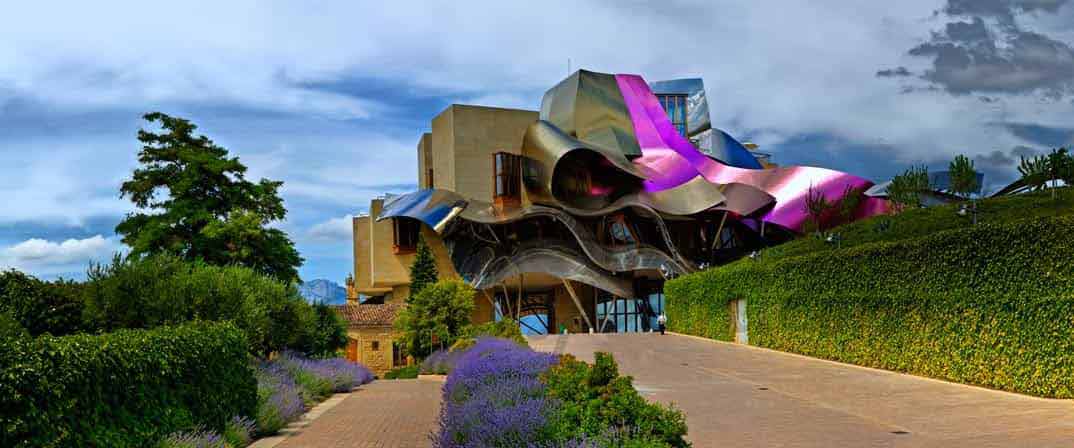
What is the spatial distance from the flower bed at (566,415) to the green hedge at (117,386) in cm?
315

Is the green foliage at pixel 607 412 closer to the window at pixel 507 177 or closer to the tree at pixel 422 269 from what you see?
the tree at pixel 422 269

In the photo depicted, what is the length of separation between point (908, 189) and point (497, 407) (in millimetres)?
46066

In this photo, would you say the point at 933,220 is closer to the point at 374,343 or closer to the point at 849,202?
the point at 849,202

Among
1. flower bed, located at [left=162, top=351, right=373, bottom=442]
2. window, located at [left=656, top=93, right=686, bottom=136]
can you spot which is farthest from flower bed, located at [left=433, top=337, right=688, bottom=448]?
window, located at [left=656, top=93, right=686, bottom=136]

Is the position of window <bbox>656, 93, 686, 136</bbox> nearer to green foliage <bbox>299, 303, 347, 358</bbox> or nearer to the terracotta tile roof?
the terracotta tile roof

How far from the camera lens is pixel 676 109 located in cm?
7275

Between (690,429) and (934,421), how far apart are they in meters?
3.03

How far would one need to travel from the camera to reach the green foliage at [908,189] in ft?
161

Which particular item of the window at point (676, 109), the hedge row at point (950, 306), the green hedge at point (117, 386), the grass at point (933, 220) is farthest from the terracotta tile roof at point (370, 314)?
the green hedge at point (117, 386)

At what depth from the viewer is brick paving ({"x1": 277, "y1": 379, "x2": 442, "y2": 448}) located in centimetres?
1242

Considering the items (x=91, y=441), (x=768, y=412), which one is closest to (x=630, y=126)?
(x=768, y=412)

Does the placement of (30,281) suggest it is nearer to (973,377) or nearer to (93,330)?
(93,330)

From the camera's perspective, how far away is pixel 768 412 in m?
12.6

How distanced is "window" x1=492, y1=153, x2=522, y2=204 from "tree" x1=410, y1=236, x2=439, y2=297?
5.45 metres
